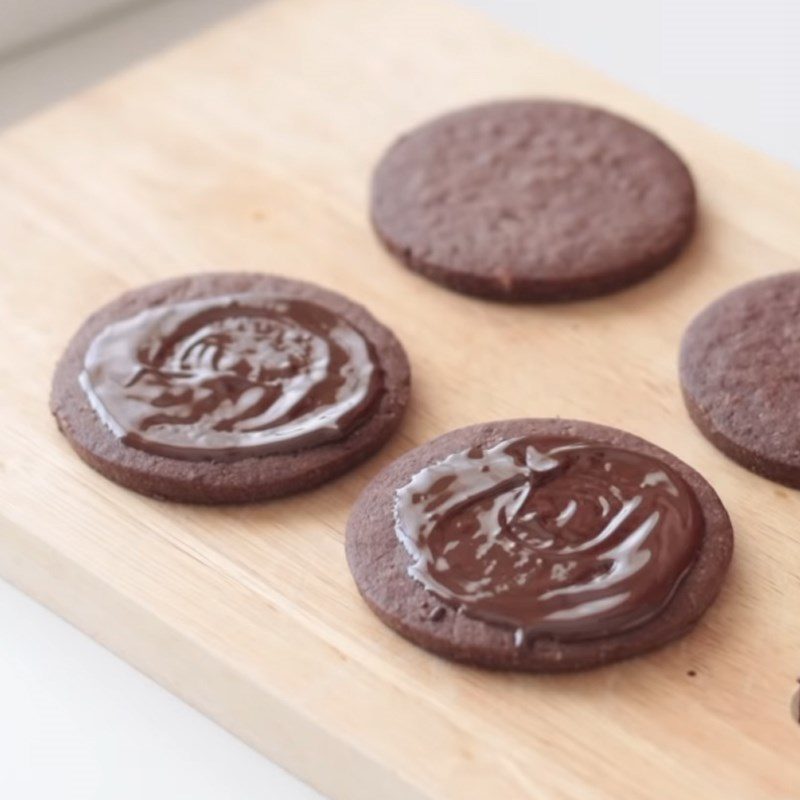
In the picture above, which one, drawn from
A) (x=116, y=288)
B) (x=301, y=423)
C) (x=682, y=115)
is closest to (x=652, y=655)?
(x=301, y=423)

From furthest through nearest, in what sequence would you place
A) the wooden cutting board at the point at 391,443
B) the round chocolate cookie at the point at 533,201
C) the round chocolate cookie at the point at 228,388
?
1. the round chocolate cookie at the point at 533,201
2. the round chocolate cookie at the point at 228,388
3. the wooden cutting board at the point at 391,443

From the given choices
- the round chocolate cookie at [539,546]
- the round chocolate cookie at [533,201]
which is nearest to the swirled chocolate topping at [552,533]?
the round chocolate cookie at [539,546]

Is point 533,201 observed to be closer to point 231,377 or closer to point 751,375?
point 751,375

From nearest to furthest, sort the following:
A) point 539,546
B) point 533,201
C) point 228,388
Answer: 1. point 539,546
2. point 228,388
3. point 533,201

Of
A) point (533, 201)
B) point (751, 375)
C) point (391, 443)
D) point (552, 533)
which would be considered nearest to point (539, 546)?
point (552, 533)

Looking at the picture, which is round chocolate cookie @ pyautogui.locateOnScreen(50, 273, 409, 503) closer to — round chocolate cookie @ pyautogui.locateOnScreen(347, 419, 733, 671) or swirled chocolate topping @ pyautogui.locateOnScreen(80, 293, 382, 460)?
swirled chocolate topping @ pyautogui.locateOnScreen(80, 293, 382, 460)

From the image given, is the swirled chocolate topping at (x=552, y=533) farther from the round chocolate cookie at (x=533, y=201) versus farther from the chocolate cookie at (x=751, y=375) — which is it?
the round chocolate cookie at (x=533, y=201)

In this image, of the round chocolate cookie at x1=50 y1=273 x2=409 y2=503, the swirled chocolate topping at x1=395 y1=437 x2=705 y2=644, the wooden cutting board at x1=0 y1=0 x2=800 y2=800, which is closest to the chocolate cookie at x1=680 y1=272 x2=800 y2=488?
the wooden cutting board at x1=0 y1=0 x2=800 y2=800
